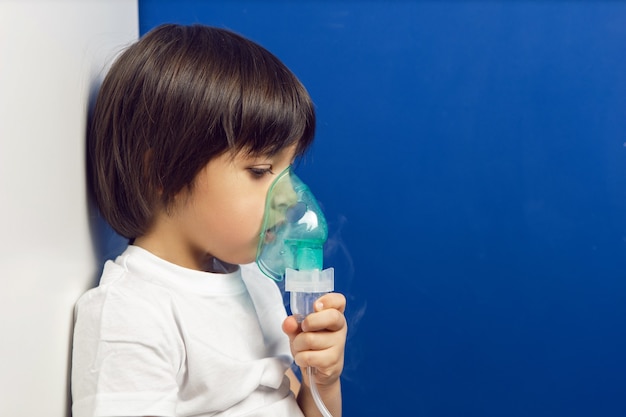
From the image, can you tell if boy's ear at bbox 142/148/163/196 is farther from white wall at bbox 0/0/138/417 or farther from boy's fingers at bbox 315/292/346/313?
boy's fingers at bbox 315/292/346/313

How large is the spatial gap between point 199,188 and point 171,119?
0.27ft

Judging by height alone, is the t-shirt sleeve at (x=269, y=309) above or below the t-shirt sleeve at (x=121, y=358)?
below

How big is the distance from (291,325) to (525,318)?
1.79ft

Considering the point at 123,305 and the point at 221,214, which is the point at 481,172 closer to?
the point at 221,214

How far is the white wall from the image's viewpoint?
53 centimetres

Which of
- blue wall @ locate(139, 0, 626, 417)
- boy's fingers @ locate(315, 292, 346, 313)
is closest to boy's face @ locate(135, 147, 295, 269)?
boy's fingers @ locate(315, 292, 346, 313)

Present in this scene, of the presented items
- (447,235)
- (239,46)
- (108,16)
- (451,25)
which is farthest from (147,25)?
(447,235)

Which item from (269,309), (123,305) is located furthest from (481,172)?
(123,305)

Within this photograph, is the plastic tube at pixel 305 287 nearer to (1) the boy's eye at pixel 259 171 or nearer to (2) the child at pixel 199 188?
(2) the child at pixel 199 188

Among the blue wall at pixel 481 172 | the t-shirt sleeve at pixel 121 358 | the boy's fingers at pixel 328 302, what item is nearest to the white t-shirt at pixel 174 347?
the t-shirt sleeve at pixel 121 358

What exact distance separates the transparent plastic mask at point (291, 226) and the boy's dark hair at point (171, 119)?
50mm

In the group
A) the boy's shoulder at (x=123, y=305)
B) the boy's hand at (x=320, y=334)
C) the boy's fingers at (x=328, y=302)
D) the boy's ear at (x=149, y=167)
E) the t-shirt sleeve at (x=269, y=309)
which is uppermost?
the boy's ear at (x=149, y=167)

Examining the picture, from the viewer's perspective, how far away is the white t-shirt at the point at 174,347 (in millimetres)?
650

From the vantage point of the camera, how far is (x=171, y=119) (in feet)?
2.49
